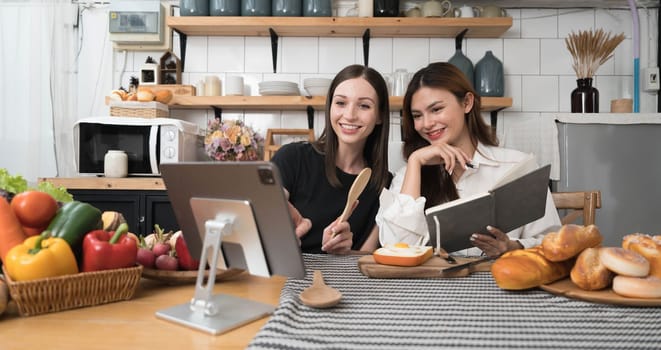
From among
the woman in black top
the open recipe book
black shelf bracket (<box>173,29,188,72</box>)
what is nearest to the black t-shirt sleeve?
the woman in black top

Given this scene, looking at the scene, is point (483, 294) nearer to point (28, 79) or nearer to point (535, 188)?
point (535, 188)

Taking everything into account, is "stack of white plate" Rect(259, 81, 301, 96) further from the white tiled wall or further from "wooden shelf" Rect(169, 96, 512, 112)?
the white tiled wall

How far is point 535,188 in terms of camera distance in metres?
1.04

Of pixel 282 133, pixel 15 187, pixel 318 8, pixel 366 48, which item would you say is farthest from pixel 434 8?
pixel 15 187

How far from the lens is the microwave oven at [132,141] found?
2.48 m

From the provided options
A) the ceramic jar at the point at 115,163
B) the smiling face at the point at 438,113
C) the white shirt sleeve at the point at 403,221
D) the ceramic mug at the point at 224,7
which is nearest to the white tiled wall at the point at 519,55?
the ceramic mug at the point at 224,7

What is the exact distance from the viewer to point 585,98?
2.70 m

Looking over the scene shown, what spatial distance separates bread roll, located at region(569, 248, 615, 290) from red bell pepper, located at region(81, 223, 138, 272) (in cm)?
69

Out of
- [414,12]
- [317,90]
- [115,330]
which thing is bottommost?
[115,330]

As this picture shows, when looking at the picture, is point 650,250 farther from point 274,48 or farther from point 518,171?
point 274,48

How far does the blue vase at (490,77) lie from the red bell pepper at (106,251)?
7.73 feet

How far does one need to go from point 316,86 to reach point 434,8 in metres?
0.76

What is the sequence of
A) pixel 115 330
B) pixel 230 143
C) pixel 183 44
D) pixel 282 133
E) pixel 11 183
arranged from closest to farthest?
pixel 115 330, pixel 11 183, pixel 230 143, pixel 282 133, pixel 183 44

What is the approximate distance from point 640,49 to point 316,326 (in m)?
3.10
